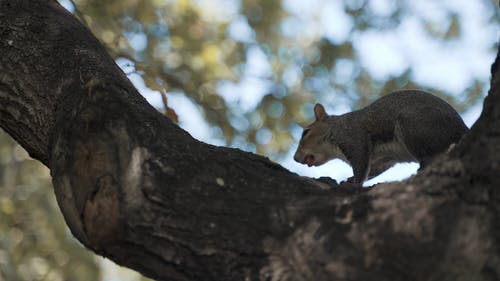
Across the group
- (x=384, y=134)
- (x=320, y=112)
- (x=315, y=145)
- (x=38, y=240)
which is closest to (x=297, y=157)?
(x=315, y=145)

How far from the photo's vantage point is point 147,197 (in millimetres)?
2566

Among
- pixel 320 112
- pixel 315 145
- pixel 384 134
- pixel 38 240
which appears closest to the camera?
pixel 384 134

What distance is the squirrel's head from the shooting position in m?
6.59

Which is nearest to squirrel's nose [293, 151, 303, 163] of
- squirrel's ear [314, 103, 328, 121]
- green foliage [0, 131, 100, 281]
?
squirrel's ear [314, 103, 328, 121]

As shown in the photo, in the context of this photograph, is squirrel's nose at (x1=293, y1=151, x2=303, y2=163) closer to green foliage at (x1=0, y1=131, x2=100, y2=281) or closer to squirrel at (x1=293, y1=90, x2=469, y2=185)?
squirrel at (x1=293, y1=90, x2=469, y2=185)

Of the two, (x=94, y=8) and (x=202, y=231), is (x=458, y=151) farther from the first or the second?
(x=94, y=8)

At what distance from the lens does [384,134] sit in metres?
5.56

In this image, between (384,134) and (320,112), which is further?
(320,112)

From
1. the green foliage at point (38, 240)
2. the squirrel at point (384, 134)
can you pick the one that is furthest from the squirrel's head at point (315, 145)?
the green foliage at point (38, 240)

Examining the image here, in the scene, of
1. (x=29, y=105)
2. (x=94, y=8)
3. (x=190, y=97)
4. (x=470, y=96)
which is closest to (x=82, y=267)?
(x=190, y=97)

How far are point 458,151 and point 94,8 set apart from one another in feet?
18.6

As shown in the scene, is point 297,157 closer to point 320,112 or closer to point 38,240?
point 320,112

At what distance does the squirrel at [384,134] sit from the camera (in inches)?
190

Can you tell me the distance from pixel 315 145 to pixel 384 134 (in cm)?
117
